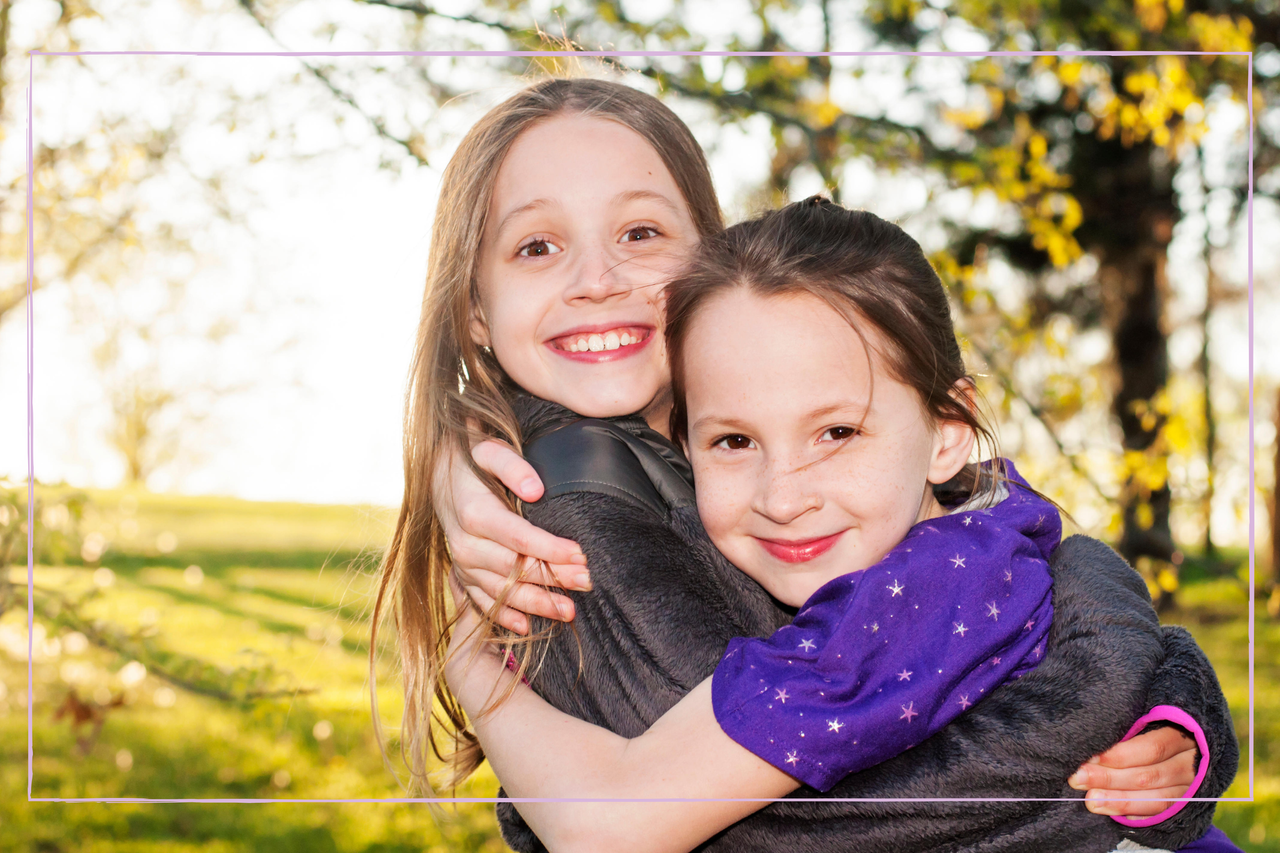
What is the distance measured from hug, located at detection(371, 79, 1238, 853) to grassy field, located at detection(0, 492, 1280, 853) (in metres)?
1.21

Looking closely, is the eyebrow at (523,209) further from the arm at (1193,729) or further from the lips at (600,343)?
the arm at (1193,729)

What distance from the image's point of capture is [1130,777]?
48.2 inches

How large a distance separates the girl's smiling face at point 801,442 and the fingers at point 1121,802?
0.38 metres

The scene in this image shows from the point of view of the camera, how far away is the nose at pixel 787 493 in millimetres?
1340

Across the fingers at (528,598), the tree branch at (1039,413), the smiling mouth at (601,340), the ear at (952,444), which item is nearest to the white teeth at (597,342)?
the smiling mouth at (601,340)

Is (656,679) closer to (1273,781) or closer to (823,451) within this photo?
(823,451)

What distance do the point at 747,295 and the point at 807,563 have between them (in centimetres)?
37

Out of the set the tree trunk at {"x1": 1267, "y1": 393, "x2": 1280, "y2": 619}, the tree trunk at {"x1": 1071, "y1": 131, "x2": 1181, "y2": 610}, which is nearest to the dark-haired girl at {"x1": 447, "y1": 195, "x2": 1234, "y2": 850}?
the tree trunk at {"x1": 1071, "y1": 131, "x2": 1181, "y2": 610}

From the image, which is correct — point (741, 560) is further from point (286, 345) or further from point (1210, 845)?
point (286, 345)

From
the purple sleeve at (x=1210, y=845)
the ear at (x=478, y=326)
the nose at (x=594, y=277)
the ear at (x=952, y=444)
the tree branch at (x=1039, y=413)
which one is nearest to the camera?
the purple sleeve at (x=1210, y=845)

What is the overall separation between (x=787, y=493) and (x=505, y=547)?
41cm

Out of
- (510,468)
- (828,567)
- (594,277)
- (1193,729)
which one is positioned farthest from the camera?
(594,277)

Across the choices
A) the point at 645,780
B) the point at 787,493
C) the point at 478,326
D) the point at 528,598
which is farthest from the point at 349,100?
the point at 645,780

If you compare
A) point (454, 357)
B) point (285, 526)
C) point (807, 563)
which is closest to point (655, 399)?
point (454, 357)
